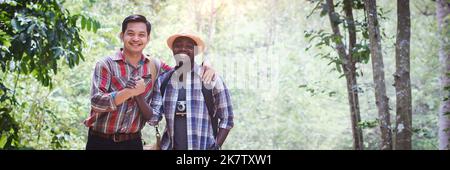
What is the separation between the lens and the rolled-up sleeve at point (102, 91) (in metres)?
2.75

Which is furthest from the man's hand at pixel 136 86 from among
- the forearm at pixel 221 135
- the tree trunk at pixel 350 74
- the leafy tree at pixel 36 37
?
the tree trunk at pixel 350 74

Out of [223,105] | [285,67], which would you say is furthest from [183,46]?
[285,67]

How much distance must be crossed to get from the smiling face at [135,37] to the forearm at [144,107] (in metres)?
0.27

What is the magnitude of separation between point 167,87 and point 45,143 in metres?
4.45

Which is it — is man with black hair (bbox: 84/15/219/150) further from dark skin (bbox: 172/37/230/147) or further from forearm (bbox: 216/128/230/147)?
forearm (bbox: 216/128/230/147)

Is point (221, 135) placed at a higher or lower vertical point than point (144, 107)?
lower

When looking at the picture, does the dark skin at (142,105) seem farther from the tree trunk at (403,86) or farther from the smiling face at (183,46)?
the tree trunk at (403,86)

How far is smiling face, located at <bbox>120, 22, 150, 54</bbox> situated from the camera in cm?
292

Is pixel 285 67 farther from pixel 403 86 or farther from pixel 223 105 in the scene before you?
pixel 223 105

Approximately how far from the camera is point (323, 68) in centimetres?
1634

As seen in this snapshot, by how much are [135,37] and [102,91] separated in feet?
1.03

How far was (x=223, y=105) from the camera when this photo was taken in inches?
116

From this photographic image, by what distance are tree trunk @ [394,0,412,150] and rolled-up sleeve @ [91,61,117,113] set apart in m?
1.93
